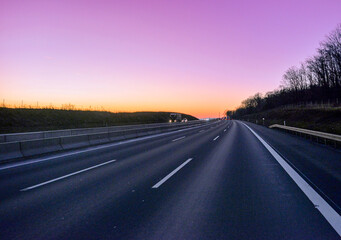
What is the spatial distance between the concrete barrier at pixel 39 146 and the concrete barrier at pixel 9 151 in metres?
0.22

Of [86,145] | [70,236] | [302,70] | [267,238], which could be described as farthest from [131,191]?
[302,70]

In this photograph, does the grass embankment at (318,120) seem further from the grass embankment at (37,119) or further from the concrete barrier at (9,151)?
the grass embankment at (37,119)

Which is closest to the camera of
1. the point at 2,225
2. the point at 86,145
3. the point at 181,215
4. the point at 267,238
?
the point at 267,238

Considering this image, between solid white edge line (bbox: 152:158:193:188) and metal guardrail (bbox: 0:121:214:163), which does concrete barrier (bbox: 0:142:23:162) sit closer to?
metal guardrail (bbox: 0:121:214:163)

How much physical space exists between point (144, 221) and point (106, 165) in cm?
499

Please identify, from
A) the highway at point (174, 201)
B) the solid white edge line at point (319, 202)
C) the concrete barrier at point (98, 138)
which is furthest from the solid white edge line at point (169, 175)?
the concrete barrier at point (98, 138)

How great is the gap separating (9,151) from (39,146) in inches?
59.5

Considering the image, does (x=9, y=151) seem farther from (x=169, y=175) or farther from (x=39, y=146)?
(x=169, y=175)

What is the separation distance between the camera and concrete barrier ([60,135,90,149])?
41.3 feet

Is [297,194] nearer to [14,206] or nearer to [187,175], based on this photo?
[187,175]

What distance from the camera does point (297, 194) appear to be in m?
4.80

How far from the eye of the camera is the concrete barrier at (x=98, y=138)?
48.9ft

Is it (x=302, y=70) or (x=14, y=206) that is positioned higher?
(x=302, y=70)

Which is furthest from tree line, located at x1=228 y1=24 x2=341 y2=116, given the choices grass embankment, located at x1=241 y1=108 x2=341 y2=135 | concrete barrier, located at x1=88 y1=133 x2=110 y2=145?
concrete barrier, located at x1=88 y1=133 x2=110 y2=145
